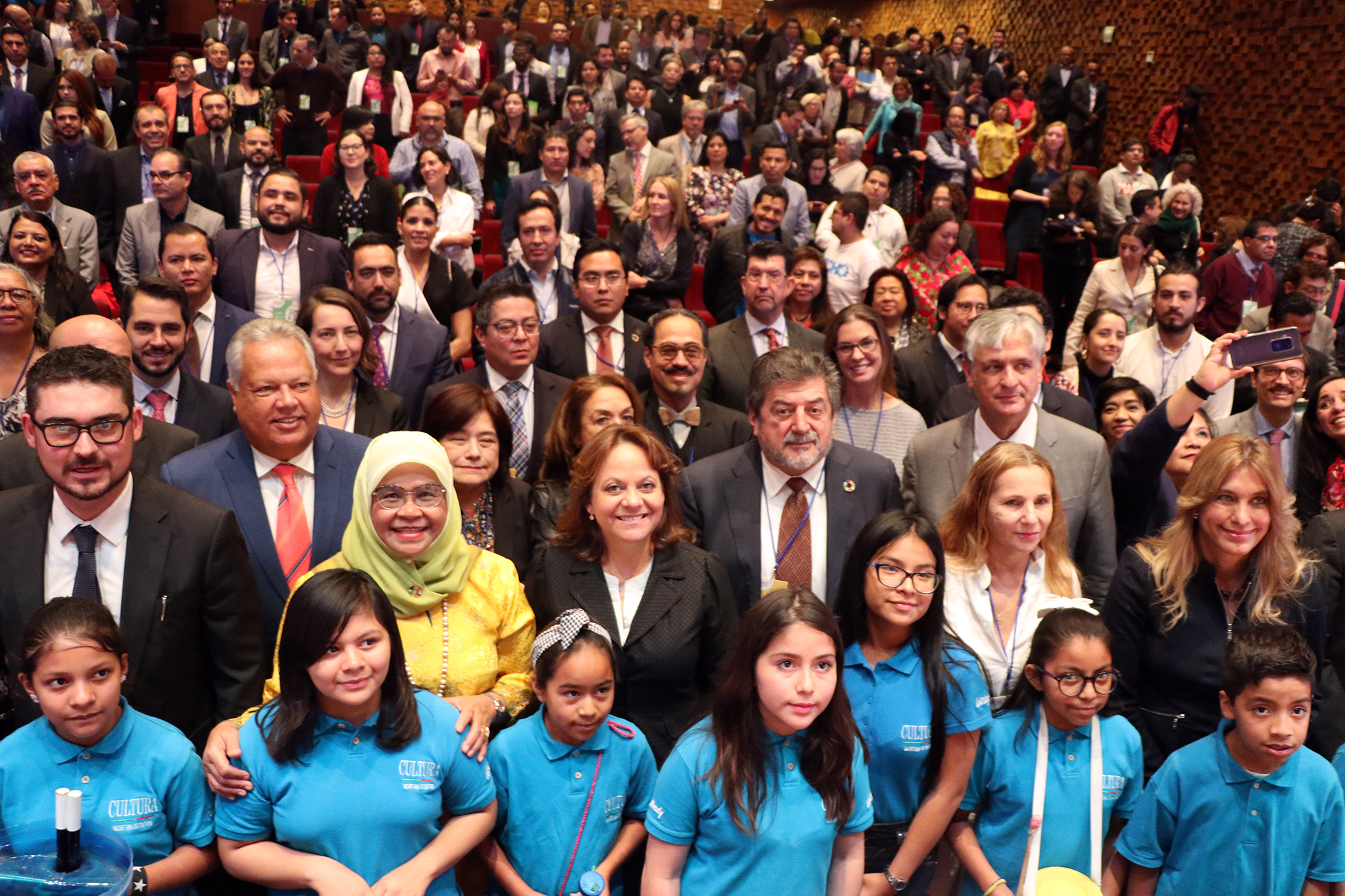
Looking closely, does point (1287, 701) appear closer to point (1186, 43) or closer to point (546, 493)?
point (546, 493)

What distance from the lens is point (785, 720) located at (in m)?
1.99

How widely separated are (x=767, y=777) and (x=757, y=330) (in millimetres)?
2334

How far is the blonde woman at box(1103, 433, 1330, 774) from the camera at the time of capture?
2.50m

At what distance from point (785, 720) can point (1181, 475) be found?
6.45ft

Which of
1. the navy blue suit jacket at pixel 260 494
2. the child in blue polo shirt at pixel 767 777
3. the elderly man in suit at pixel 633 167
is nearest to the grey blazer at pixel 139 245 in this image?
the navy blue suit jacket at pixel 260 494

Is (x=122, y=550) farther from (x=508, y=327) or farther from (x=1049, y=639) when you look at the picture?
(x=1049, y=639)

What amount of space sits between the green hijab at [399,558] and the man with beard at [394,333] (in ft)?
5.48

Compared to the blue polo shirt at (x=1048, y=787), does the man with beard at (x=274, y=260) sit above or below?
above

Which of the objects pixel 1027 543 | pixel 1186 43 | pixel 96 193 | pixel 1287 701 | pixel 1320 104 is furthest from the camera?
pixel 1186 43

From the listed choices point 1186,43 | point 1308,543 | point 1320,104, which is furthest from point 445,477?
point 1186,43

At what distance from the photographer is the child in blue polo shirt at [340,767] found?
196 cm

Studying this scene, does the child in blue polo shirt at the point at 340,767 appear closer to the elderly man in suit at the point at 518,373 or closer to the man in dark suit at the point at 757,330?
the elderly man in suit at the point at 518,373

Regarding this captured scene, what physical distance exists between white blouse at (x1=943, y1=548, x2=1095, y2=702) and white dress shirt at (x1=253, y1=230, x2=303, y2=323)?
3.04m

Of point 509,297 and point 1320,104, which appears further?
point 1320,104
